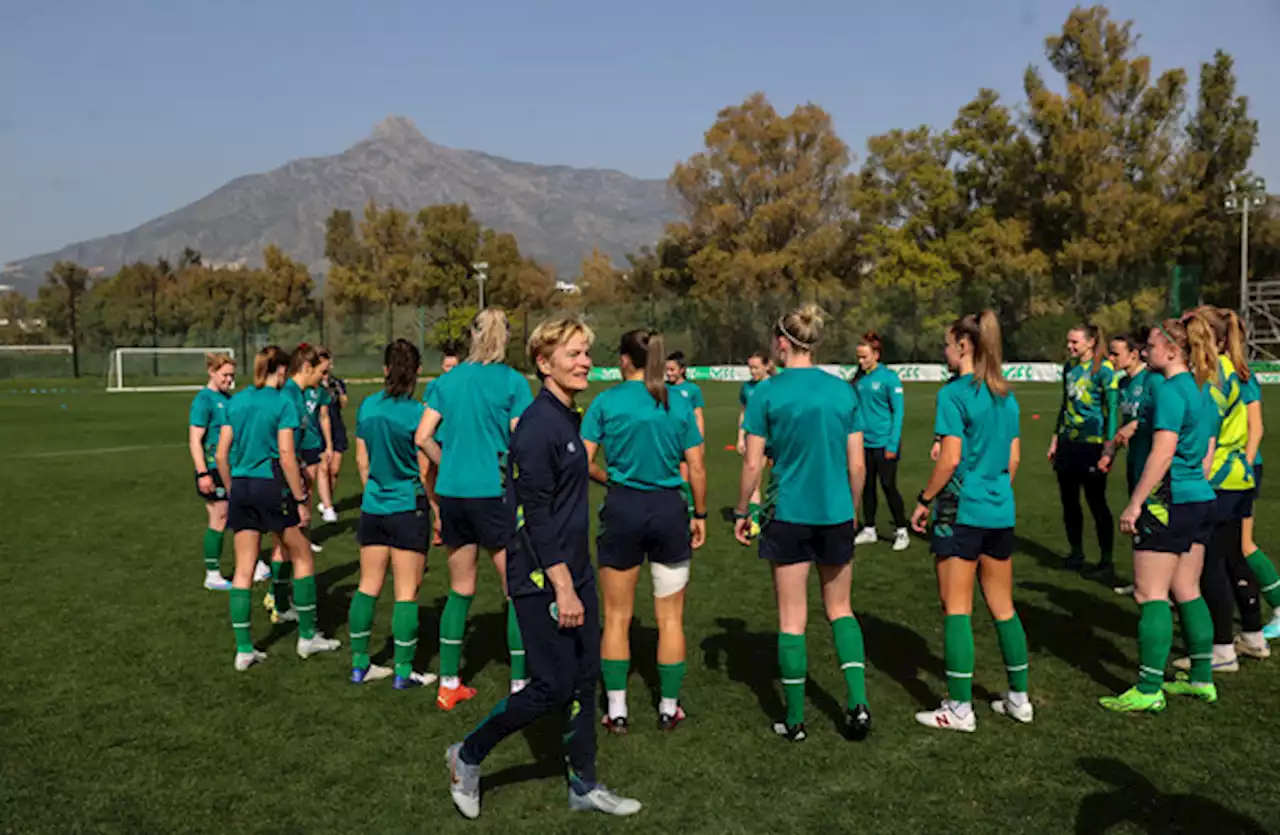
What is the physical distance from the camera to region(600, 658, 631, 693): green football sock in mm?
5441

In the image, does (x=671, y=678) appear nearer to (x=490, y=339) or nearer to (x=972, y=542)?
(x=972, y=542)

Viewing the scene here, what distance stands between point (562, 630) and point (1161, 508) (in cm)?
343

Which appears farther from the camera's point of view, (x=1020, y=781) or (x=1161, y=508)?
(x=1161, y=508)

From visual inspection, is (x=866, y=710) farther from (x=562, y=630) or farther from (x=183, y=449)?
(x=183, y=449)

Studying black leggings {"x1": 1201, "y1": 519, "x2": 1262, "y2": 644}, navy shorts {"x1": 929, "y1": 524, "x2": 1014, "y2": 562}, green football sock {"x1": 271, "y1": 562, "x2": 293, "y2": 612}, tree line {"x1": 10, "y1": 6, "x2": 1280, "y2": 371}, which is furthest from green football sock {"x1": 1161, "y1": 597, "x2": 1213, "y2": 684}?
tree line {"x1": 10, "y1": 6, "x2": 1280, "y2": 371}

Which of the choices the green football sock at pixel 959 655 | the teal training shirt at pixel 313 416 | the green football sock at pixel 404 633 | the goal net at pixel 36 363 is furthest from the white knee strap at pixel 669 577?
the goal net at pixel 36 363

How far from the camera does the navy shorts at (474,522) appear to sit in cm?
571

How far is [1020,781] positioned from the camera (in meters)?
4.79

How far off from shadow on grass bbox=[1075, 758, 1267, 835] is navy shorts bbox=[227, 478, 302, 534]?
486cm

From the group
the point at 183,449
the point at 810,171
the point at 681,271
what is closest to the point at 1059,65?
the point at 810,171

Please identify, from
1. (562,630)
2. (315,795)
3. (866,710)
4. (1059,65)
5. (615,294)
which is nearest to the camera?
(562,630)

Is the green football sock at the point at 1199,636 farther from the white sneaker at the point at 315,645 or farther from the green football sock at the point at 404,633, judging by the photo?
the white sneaker at the point at 315,645

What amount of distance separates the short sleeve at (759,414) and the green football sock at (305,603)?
3.29m

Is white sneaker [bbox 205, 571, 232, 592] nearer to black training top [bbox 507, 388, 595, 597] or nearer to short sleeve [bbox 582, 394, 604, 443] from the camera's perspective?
short sleeve [bbox 582, 394, 604, 443]
